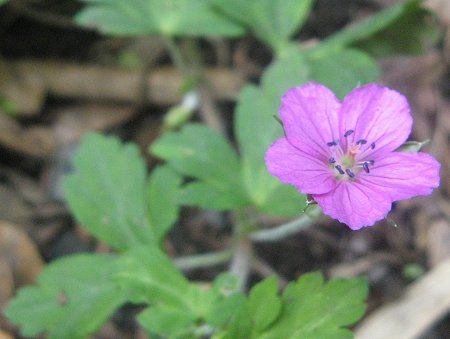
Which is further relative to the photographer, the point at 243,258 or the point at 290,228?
the point at 243,258

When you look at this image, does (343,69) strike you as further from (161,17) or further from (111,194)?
(111,194)

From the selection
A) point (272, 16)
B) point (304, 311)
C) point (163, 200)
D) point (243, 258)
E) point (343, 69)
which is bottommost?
point (243, 258)

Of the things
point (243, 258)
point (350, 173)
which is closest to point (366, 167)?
point (350, 173)

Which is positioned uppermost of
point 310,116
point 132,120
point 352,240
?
point 310,116

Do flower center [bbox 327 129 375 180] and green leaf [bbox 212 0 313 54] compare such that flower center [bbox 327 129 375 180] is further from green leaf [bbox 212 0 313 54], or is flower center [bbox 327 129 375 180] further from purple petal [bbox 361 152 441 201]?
green leaf [bbox 212 0 313 54]

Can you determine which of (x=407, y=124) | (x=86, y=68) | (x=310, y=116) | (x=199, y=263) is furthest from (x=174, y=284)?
(x=86, y=68)

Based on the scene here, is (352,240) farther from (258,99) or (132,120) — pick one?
(132,120)

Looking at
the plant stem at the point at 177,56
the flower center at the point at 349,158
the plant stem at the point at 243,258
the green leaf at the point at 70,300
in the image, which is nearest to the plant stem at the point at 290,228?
the plant stem at the point at 243,258
